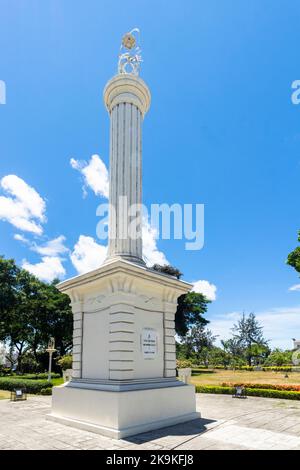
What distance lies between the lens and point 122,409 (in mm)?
9109

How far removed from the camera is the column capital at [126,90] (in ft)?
44.2

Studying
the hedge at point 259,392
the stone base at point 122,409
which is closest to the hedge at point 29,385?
the hedge at point 259,392

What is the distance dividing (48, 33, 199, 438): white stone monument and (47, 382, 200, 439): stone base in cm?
2

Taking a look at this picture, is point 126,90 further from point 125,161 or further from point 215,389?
point 215,389

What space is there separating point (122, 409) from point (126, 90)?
11.0m

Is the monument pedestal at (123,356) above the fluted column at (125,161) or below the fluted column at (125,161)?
below

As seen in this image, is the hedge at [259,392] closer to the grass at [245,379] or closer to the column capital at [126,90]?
the grass at [245,379]

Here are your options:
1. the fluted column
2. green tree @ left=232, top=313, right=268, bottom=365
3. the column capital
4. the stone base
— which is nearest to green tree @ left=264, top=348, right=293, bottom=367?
green tree @ left=232, top=313, right=268, bottom=365

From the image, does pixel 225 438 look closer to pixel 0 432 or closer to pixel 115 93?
pixel 0 432

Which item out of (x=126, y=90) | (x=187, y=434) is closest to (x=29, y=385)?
(x=187, y=434)

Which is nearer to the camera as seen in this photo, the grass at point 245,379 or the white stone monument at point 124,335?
the white stone monument at point 124,335

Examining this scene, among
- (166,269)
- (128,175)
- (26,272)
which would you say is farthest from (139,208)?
(26,272)

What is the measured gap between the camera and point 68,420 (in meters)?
10.4

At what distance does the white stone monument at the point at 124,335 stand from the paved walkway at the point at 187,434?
1.53 ft
